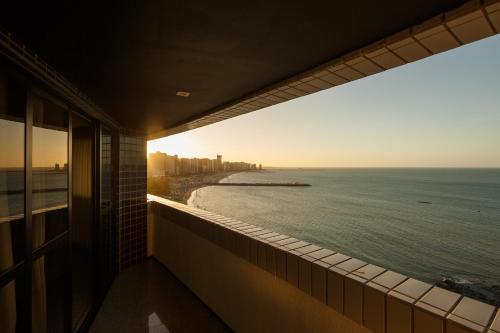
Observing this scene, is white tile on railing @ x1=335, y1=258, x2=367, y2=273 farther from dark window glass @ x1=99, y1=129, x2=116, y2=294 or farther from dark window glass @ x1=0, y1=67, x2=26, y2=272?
dark window glass @ x1=99, y1=129, x2=116, y2=294

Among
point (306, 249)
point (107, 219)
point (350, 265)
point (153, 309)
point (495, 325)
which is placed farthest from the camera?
point (107, 219)

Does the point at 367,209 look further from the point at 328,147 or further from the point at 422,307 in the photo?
the point at 422,307

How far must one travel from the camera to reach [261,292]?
2389mm

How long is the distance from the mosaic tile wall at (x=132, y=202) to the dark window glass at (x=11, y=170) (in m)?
3.27

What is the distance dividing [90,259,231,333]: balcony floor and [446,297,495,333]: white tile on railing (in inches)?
95.6

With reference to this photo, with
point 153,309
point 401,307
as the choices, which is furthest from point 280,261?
point 153,309

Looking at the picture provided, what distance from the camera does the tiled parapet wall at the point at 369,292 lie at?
1.18 m

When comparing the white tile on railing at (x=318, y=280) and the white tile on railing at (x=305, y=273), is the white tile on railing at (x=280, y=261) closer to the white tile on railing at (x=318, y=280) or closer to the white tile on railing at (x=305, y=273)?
the white tile on railing at (x=305, y=273)

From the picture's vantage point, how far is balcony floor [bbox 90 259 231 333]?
3.18 meters

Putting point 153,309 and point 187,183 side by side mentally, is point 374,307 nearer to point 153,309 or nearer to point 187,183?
point 153,309

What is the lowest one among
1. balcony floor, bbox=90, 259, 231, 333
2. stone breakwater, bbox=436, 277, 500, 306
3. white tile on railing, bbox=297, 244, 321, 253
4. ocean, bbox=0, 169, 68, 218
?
stone breakwater, bbox=436, 277, 500, 306

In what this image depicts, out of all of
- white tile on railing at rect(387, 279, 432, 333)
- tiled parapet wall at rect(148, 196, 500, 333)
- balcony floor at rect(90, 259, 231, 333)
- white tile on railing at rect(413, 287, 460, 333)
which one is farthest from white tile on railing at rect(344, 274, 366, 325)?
balcony floor at rect(90, 259, 231, 333)

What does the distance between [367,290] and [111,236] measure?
446 cm

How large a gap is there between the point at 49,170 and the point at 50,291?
1.17 meters
